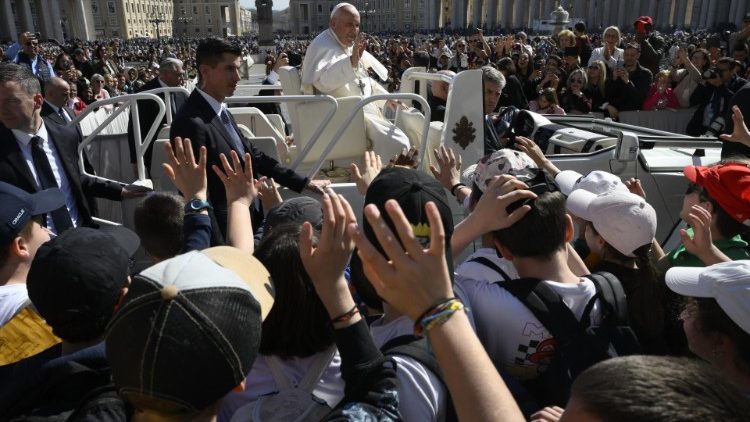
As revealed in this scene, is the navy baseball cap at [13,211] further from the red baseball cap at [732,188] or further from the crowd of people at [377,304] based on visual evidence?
the red baseball cap at [732,188]

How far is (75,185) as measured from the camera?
3693mm

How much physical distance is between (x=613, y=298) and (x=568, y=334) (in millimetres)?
252

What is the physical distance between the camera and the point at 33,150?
352 centimetres

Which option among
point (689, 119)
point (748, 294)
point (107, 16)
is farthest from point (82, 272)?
point (107, 16)

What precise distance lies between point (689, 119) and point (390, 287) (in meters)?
9.02

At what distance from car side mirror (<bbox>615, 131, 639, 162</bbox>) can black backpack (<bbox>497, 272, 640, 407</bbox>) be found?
2.82 metres

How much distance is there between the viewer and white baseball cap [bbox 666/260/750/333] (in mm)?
1639

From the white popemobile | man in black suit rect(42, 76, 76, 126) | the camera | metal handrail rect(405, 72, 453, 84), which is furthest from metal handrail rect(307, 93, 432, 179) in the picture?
the camera

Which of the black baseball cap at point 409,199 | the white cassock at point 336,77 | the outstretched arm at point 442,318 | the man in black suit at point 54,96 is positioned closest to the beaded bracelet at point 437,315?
the outstretched arm at point 442,318

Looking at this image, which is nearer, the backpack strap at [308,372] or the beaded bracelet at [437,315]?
the beaded bracelet at [437,315]

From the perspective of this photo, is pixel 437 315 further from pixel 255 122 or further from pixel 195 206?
pixel 255 122

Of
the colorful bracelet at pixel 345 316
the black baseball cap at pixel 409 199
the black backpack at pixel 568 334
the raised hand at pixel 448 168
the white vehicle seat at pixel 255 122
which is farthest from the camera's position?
the white vehicle seat at pixel 255 122

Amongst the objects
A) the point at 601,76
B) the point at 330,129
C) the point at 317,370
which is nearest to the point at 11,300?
the point at 317,370

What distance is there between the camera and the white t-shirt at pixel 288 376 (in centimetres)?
163
